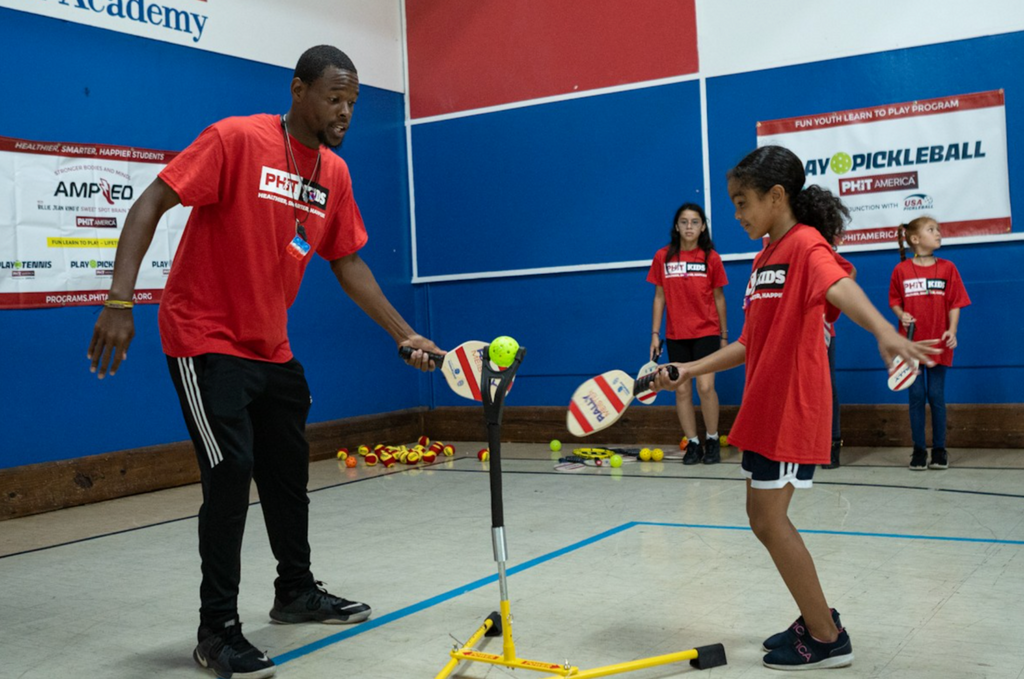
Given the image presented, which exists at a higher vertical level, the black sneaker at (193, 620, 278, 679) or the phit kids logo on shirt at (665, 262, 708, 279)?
the phit kids logo on shirt at (665, 262, 708, 279)

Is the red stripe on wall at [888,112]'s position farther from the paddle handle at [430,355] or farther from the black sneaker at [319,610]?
A: the black sneaker at [319,610]

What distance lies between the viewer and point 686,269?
834 centimetres

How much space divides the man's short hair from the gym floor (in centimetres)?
208

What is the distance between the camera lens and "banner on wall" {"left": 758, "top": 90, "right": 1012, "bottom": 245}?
25.5ft

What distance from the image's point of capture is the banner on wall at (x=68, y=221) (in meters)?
6.85

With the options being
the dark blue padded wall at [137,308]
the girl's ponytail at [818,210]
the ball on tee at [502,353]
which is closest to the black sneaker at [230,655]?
the ball on tee at [502,353]

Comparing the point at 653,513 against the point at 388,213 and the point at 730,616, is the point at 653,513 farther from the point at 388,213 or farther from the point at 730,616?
the point at 388,213

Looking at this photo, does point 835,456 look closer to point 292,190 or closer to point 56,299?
point 292,190

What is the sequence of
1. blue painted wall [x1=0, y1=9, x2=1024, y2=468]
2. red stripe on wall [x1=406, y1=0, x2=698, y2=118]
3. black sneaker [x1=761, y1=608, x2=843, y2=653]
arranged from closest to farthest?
1. black sneaker [x1=761, y1=608, x2=843, y2=653]
2. blue painted wall [x1=0, y1=9, x2=1024, y2=468]
3. red stripe on wall [x1=406, y1=0, x2=698, y2=118]

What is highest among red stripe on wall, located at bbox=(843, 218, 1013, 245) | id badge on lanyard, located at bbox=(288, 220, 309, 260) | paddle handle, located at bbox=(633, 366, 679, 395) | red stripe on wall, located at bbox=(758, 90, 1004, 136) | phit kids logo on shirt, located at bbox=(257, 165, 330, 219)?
red stripe on wall, located at bbox=(758, 90, 1004, 136)

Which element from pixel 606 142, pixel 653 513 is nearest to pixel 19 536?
pixel 653 513

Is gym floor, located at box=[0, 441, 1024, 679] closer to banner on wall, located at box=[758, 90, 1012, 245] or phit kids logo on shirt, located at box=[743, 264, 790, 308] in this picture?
phit kids logo on shirt, located at box=[743, 264, 790, 308]

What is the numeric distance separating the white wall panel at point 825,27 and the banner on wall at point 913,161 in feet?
1.61

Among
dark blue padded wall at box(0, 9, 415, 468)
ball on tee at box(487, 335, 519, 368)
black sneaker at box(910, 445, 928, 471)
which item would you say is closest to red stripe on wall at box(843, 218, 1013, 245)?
black sneaker at box(910, 445, 928, 471)
